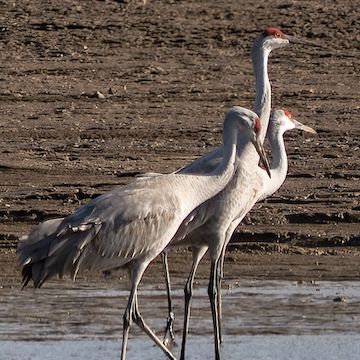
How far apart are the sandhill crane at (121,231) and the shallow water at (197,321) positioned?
605 millimetres

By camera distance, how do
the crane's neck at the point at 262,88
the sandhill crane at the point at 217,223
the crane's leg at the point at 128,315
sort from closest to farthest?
the crane's leg at the point at 128,315 < the sandhill crane at the point at 217,223 < the crane's neck at the point at 262,88

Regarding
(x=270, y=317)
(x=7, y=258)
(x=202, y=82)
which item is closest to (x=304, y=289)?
(x=270, y=317)

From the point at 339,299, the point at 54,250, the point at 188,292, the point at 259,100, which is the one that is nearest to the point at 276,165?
the point at 259,100

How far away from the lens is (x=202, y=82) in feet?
59.1

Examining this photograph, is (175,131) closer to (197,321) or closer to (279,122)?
(279,122)

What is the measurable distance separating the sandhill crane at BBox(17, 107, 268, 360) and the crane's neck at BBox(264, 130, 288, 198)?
45.3 inches

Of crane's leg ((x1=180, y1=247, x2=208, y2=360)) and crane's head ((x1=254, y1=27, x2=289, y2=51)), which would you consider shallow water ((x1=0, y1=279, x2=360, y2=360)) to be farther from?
crane's head ((x1=254, y1=27, x2=289, y2=51))

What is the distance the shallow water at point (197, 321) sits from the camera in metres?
9.68

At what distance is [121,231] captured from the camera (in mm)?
8984

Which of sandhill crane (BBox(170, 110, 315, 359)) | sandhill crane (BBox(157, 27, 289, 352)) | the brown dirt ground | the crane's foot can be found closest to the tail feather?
sandhill crane (BBox(170, 110, 315, 359))

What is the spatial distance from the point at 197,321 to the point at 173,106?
6613 millimetres

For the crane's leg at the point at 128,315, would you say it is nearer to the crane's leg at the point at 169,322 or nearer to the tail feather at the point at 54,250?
the tail feather at the point at 54,250

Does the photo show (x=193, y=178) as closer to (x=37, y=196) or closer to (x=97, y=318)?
(x=97, y=318)

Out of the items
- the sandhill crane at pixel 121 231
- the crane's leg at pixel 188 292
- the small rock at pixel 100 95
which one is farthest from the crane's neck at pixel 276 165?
the small rock at pixel 100 95
